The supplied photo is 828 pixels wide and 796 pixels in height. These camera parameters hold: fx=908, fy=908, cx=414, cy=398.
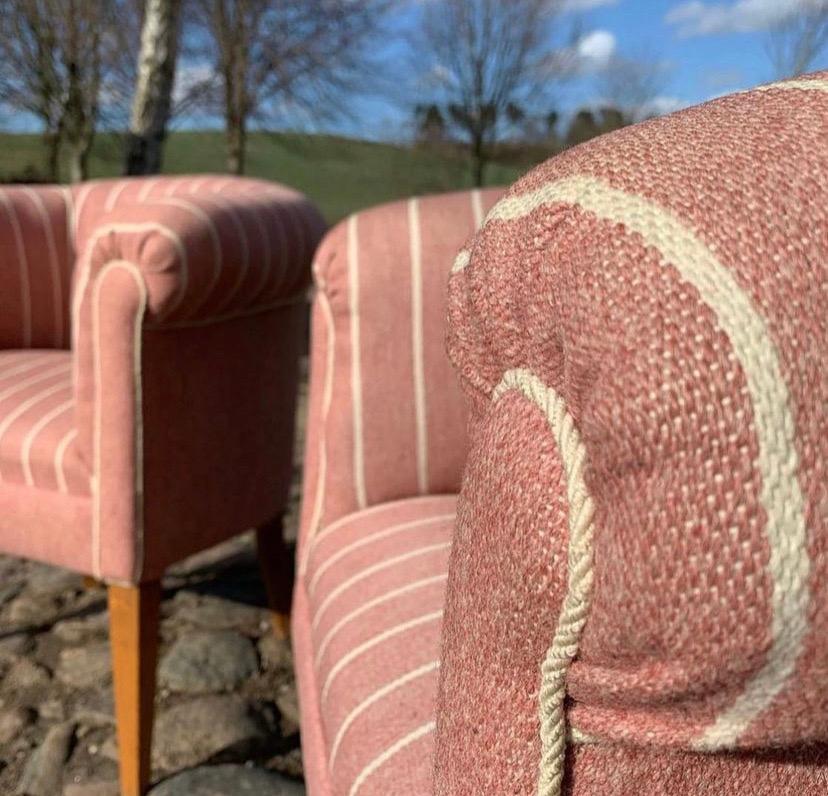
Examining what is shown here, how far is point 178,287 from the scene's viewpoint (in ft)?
4.62

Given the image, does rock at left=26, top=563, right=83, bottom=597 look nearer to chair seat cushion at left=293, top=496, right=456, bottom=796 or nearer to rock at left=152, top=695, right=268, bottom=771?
rock at left=152, top=695, right=268, bottom=771

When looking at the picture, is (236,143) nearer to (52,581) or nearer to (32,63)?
(32,63)

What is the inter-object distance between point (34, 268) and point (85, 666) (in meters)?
0.98

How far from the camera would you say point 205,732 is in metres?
1.79

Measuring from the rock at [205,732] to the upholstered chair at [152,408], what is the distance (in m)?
0.18

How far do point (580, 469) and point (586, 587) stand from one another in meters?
0.06

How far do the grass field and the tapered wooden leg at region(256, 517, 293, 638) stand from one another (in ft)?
21.4

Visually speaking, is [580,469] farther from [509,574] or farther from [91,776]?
[91,776]

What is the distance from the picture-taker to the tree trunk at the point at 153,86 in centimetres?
494

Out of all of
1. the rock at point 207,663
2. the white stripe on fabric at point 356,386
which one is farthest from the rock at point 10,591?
the white stripe on fabric at point 356,386

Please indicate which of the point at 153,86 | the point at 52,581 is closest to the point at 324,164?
the point at 153,86

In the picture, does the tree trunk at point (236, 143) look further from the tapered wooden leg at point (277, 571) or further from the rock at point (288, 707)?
the rock at point (288, 707)

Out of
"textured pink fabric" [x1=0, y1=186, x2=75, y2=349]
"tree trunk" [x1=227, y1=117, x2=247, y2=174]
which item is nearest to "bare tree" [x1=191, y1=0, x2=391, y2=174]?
"tree trunk" [x1=227, y1=117, x2=247, y2=174]

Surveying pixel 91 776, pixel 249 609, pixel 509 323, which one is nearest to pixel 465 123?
pixel 249 609
